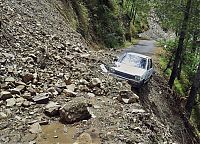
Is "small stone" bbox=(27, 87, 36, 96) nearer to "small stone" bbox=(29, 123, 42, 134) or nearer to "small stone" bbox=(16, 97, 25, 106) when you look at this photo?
"small stone" bbox=(16, 97, 25, 106)

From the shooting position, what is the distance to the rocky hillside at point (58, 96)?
9.77 m

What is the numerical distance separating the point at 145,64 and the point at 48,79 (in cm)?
622

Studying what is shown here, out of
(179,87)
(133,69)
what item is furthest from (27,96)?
(179,87)

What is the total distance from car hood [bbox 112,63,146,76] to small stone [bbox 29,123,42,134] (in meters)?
7.33

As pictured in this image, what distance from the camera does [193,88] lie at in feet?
69.3

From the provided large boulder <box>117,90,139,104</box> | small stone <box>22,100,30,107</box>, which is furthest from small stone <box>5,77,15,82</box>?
large boulder <box>117,90,139,104</box>

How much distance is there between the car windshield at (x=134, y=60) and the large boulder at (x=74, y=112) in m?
7.55

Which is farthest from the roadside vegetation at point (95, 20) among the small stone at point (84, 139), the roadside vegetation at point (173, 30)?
the small stone at point (84, 139)

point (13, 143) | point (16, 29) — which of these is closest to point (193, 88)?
point (16, 29)

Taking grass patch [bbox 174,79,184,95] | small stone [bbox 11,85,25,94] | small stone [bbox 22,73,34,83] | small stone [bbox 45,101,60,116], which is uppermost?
small stone [bbox 22,73,34,83]

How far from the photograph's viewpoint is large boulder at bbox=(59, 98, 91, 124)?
10289mm

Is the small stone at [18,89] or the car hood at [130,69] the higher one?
the small stone at [18,89]

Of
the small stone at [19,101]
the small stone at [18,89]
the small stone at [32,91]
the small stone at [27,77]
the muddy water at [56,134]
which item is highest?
the small stone at [27,77]

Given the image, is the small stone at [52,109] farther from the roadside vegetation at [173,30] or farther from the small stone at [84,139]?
the roadside vegetation at [173,30]
